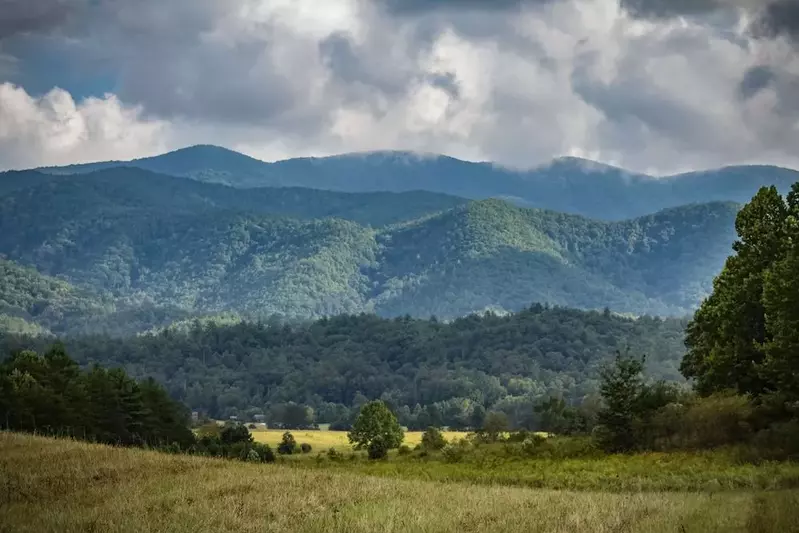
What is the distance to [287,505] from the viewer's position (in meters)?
18.7

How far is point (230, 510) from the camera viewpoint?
17.6m

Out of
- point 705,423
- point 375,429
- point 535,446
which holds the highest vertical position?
point 705,423

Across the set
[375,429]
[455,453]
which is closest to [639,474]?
[455,453]

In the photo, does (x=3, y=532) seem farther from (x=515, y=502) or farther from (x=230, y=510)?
(x=515, y=502)

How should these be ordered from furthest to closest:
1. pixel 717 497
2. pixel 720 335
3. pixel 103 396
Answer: pixel 103 396
pixel 720 335
pixel 717 497

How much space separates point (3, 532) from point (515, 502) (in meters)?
10.9

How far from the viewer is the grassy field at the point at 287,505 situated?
53.1 feet

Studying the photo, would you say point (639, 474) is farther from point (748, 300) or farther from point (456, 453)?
point (456, 453)

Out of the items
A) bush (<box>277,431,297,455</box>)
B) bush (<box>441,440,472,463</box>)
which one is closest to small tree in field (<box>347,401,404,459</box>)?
bush (<box>277,431,297,455</box>)

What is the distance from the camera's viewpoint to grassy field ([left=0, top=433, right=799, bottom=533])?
1617 cm

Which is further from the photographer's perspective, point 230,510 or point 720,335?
point 720,335

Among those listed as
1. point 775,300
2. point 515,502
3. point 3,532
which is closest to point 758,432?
point 775,300

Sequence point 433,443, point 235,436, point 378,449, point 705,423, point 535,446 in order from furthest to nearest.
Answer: point 235,436 < point 378,449 < point 433,443 < point 535,446 < point 705,423

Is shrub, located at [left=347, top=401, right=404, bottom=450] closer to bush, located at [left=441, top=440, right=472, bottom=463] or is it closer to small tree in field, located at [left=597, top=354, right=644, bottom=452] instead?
bush, located at [left=441, top=440, right=472, bottom=463]
